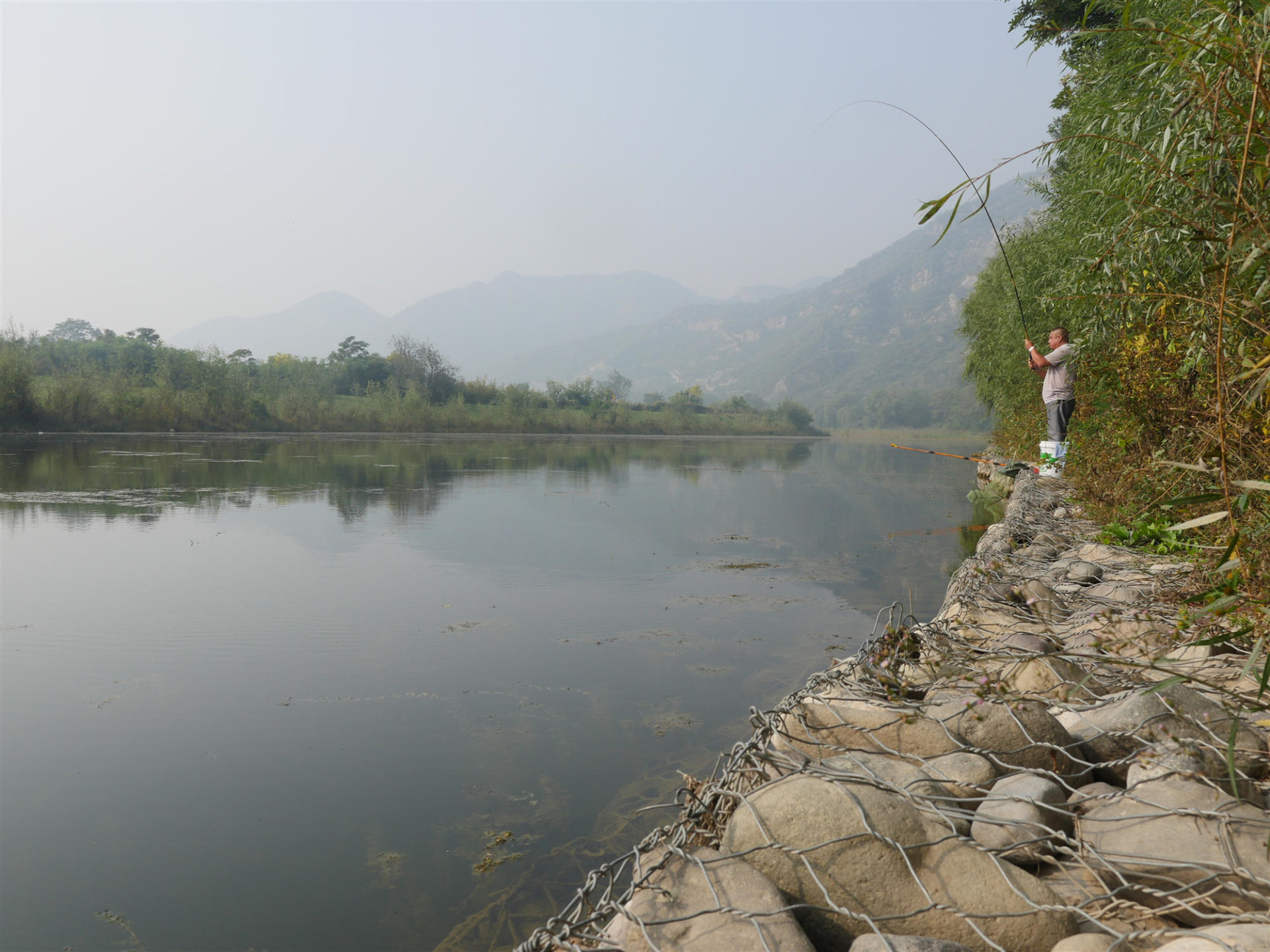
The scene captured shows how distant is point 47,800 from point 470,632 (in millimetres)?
3076

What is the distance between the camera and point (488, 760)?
407cm

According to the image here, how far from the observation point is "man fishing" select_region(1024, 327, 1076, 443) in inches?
307

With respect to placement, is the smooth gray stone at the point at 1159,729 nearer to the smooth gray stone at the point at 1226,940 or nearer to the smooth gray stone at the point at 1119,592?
the smooth gray stone at the point at 1226,940

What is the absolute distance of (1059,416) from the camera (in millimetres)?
8562

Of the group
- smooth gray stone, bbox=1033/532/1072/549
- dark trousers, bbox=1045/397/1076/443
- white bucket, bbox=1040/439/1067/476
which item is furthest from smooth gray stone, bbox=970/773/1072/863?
white bucket, bbox=1040/439/1067/476

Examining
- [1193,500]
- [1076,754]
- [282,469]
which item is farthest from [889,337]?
[1193,500]

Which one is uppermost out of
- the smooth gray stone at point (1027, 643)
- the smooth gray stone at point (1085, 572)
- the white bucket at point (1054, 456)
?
the white bucket at point (1054, 456)

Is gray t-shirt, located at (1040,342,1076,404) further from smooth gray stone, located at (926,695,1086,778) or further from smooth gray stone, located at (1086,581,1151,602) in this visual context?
smooth gray stone, located at (926,695,1086,778)

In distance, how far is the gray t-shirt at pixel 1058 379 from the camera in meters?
7.87

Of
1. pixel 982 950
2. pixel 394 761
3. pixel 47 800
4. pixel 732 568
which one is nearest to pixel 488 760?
pixel 394 761

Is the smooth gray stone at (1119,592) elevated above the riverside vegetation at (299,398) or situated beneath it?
situated beneath

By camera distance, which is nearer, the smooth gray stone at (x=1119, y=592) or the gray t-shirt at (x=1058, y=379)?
the smooth gray stone at (x=1119, y=592)

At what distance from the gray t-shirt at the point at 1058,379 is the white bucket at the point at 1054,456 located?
2.22 feet

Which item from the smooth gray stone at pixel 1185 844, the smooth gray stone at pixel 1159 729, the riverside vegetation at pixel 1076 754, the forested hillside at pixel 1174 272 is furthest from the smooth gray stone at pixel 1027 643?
the smooth gray stone at pixel 1185 844
